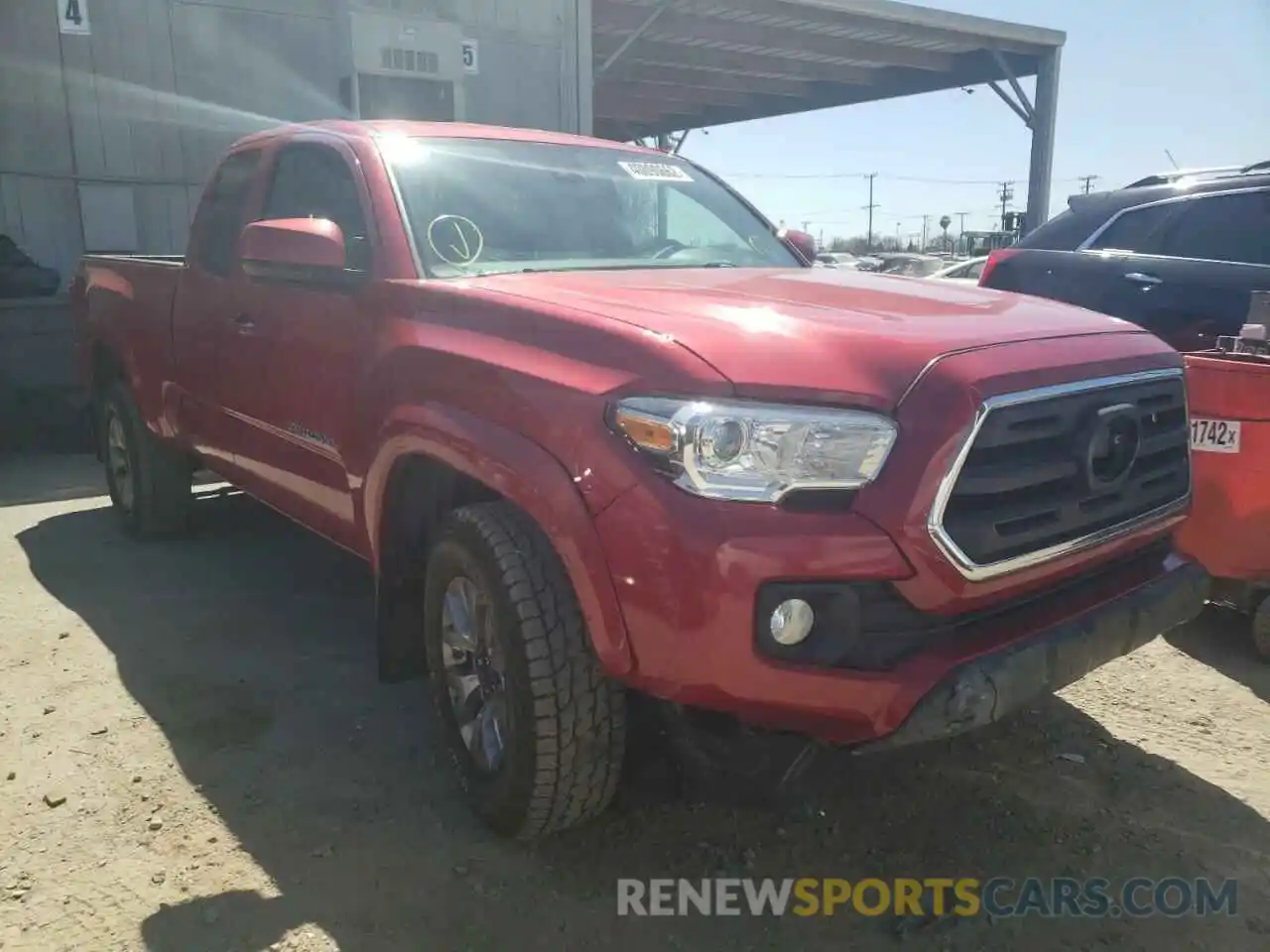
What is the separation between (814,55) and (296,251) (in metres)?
15.3

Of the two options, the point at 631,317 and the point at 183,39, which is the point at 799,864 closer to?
the point at 631,317

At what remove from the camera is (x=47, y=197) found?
9695mm

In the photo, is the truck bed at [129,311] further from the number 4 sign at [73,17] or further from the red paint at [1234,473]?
the number 4 sign at [73,17]

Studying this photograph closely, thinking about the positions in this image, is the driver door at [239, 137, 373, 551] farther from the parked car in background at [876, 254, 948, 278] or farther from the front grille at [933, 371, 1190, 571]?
the parked car in background at [876, 254, 948, 278]

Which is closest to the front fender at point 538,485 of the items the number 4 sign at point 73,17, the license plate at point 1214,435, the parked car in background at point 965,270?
the license plate at point 1214,435

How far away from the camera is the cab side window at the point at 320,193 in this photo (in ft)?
10.5

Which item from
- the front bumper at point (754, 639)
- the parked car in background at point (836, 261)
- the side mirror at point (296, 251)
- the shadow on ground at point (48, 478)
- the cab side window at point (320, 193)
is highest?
the cab side window at point (320, 193)

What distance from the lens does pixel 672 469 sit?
209 centimetres

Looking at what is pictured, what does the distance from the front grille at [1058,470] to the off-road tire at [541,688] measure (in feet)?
2.87

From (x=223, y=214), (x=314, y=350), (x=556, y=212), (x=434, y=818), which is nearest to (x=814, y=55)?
(x=223, y=214)

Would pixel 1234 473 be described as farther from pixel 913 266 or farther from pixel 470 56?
pixel 913 266

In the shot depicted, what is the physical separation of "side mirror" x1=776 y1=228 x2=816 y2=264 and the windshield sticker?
0.46m

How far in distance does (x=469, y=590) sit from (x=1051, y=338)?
1605 mm

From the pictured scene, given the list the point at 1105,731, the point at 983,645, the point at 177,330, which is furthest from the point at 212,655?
the point at 1105,731
